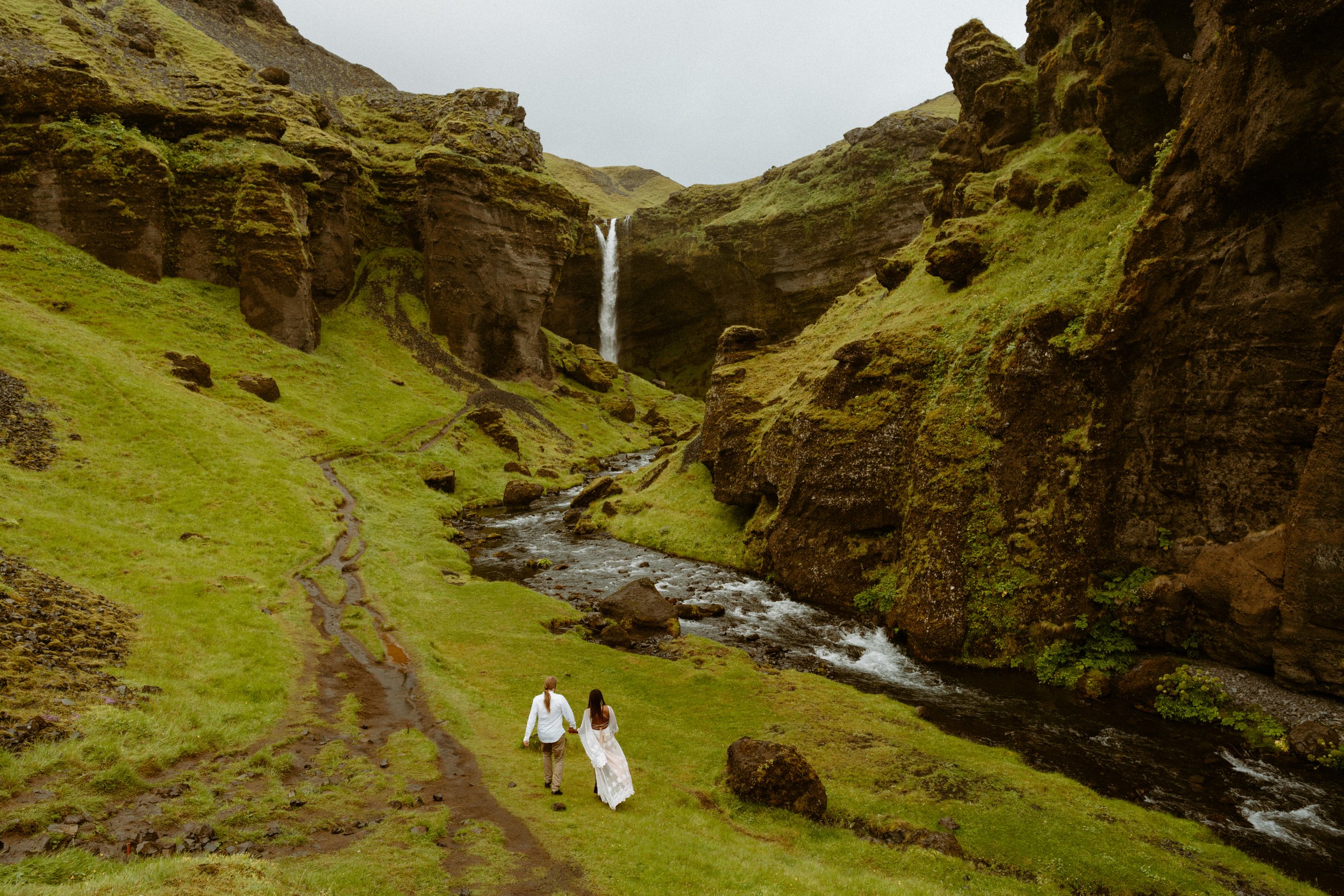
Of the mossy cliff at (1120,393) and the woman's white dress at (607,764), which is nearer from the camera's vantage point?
the woman's white dress at (607,764)

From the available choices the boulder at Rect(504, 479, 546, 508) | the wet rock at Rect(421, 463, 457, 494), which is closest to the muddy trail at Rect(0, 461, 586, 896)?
the wet rock at Rect(421, 463, 457, 494)

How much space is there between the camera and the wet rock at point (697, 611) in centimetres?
3341

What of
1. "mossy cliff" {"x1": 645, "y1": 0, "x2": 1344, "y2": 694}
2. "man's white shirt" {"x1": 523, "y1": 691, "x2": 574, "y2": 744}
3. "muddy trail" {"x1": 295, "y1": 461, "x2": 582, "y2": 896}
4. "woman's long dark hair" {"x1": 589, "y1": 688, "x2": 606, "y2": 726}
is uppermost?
"mossy cliff" {"x1": 645, "y1": 0, "x2": 1344, "y2": 694}

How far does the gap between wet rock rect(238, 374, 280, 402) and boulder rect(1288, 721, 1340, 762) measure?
6805cm

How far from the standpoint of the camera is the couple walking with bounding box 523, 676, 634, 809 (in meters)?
15.2

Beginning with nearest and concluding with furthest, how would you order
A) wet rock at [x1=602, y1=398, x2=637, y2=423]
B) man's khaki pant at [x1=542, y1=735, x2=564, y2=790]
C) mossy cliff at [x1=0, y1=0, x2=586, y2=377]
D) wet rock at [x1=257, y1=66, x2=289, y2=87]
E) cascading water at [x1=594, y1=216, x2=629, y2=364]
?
man's khaki pant at [x1=542, y1=735, x2=564, y2=790]
mossy cliff at [x1=0, y1=0, x2=586, y2=377]
wet rock at [x1=257, y1=66, x2=289, y2=87]
wet rock at [x1=602, y1=398, x2=637, y2=423]
cascading water at [x1=594, y1=216, x2=629, y2=364]

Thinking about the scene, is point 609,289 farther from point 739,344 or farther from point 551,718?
point 551,718

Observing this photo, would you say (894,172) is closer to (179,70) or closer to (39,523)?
(179,70)

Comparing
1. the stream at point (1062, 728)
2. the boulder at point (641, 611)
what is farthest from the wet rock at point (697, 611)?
the boulder at point (641, 611)

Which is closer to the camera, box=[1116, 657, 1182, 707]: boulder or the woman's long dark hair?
the woman's long dark hair

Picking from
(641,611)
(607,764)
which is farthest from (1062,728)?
(641,611)

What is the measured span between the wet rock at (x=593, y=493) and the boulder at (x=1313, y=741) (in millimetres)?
46820

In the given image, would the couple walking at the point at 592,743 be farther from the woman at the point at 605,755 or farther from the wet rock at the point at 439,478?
the wet rock at the point at 439,478

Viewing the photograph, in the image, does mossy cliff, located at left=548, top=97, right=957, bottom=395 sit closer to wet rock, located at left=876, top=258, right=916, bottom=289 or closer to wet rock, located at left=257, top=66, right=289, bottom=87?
wet rock, located at left=876, top=258, right=916, bottom=289
